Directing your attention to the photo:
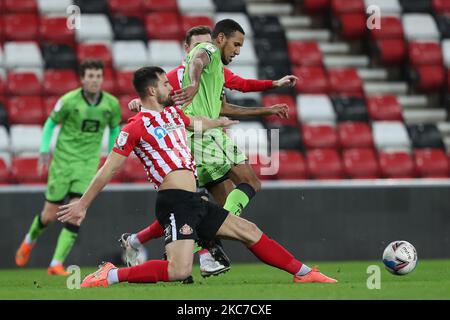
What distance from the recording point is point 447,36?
587 inches

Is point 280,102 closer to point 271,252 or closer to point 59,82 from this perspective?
point 59,82

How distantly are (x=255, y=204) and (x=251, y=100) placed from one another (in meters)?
1.89

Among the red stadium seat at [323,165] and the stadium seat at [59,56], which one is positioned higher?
the stadium seat at [59,56]

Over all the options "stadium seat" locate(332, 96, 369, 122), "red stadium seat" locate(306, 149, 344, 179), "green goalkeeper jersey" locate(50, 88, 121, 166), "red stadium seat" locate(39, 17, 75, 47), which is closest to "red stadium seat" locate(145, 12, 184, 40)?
"red stadium seat" locate(39, 17, 75, 47)

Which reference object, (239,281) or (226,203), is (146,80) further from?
(239,281)

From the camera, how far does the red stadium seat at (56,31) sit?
1409 cm

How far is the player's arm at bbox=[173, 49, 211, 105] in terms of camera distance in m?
7.65

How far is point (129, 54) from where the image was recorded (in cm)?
1388

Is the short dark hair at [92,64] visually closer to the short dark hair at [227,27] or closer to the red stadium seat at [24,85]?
the short dark hair at [227,27]

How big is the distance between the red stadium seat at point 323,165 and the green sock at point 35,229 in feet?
11.0

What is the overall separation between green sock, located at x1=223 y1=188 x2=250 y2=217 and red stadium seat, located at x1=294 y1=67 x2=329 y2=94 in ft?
18.7

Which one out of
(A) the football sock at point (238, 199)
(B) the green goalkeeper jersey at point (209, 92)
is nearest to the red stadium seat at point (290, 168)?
(B) the green goalkeeper jersey at point (209, 92)

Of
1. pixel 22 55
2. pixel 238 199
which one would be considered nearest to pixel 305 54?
pixel 22 55

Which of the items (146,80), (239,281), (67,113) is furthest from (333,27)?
(146,80)
